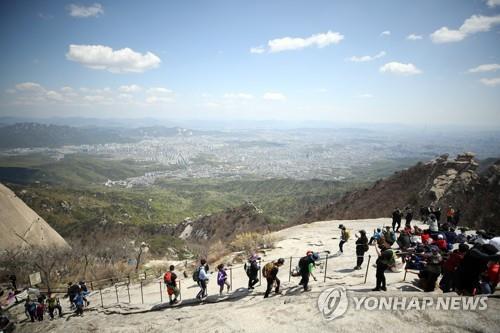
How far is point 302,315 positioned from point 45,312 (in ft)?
50.8

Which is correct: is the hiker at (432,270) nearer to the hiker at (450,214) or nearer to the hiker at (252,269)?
the hiker at (252,269)

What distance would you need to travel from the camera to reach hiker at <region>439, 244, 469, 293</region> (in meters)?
7.71

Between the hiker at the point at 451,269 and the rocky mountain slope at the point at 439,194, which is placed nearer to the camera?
the hiker at the point at 451,269

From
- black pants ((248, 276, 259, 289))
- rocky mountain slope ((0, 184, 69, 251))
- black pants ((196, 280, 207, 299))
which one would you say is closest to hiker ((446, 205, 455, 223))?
black pants ((248, 276, 259, 289))

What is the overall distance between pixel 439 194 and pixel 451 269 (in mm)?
22493

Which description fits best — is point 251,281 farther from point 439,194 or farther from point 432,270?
point 439,194

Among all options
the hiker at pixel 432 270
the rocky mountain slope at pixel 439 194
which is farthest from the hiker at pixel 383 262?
the rocky mountain slope at pixel 439 194

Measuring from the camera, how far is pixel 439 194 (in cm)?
2648

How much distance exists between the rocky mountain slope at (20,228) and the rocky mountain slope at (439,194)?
36.3 m

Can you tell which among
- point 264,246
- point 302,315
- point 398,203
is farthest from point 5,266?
point 398,203

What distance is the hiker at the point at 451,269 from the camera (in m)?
7.71

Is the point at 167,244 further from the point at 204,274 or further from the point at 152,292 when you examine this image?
the point at 204,274
